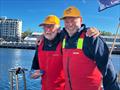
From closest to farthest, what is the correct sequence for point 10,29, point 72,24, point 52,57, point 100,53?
point 100,53 → point 72,24 → point 52,57 → point 10,29

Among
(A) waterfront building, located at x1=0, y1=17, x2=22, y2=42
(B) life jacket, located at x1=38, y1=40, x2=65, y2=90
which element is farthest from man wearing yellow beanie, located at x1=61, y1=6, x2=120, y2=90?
(A) waterfront building, located at x1=0, y1=17, x2=22, y2=42

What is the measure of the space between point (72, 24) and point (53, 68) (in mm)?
670

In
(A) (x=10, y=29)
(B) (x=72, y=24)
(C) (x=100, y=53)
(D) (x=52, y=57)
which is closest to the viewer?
(C) (x=100, y=53)

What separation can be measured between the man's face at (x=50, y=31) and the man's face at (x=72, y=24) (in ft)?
1.28

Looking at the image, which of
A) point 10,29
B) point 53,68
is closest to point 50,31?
point 53,68

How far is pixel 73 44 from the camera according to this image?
4.22 meters

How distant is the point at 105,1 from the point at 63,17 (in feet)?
2.18

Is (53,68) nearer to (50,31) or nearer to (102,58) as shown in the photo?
(50,31)

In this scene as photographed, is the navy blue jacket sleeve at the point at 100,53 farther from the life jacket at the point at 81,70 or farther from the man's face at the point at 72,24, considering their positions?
the man's face at the point at 72,24

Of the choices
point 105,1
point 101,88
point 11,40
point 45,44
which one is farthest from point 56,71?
point 11,40

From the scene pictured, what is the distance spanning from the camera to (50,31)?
4598mm

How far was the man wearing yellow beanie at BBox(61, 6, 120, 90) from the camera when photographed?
4.05 metres

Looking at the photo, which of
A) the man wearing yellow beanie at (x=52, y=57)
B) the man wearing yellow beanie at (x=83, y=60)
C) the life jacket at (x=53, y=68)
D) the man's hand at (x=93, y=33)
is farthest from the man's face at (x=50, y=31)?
the man's hand at (x=93, y=33)

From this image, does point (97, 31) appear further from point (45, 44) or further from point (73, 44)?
point (45, 44)
